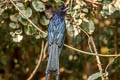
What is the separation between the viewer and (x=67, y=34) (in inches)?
203

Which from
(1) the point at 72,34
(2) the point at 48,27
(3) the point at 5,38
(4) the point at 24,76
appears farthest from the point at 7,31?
(4) the point at 24,76

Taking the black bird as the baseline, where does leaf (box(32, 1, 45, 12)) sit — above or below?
above

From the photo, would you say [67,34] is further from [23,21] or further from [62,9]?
[23,21]

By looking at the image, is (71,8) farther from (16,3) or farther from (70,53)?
(70,53)

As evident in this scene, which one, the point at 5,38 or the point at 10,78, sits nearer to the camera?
the point at 5,38

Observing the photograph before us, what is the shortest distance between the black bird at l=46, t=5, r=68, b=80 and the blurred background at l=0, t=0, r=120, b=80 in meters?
0.06

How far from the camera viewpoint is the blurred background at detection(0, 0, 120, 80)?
3021 millimetres

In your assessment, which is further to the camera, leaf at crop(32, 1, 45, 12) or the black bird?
leaf at crop(32, 1, 45, 12)

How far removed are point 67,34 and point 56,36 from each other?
6.64 ft

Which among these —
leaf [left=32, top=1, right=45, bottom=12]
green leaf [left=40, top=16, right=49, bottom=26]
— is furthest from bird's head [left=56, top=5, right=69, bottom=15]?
leaf [left=32, top=1, right=45, bottom=12]

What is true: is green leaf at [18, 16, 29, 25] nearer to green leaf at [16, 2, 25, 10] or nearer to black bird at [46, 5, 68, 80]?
green leaf at [16, 2, 25, 10]

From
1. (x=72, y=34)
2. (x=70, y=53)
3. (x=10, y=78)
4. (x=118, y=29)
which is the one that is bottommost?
(x=10, y=78)

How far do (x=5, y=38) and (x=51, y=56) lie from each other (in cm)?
144

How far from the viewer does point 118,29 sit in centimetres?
453
